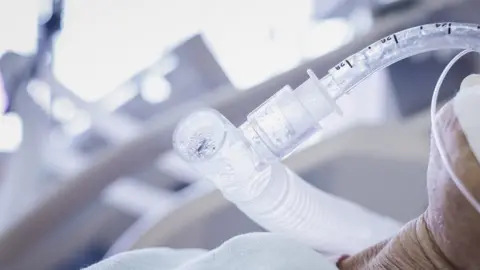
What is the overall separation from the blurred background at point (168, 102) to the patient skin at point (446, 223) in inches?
14.6

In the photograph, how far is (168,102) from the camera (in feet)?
3.55

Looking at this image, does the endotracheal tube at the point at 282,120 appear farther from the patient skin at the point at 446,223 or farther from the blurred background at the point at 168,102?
the blurred background at the point at 168,102

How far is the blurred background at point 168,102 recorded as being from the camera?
1.00 meters

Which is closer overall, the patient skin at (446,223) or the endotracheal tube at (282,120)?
the patient skin at (446,223)

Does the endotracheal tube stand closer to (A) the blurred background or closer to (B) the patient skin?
(B) the patient skin

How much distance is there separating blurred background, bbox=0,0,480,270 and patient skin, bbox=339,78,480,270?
14.6 inches

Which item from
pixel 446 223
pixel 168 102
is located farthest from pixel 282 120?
pixel 168 102

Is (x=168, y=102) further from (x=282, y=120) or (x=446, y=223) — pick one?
(x=446, y=223)

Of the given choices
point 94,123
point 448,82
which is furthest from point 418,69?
point 94,123

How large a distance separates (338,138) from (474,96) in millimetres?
547

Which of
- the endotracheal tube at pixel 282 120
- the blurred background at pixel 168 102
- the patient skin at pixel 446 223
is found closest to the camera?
the patient skin at pixel 446 223

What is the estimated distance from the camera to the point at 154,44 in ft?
3.63

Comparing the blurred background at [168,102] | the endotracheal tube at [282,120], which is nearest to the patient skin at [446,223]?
the endotracheal tube at [282,120]

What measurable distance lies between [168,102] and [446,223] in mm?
621
